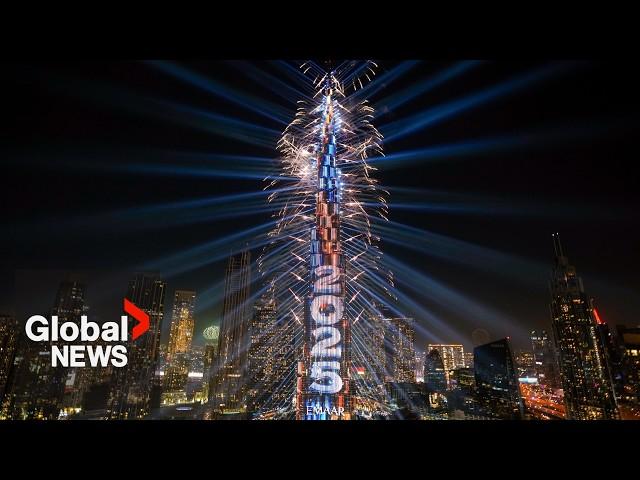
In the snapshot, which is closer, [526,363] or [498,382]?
[498,382]

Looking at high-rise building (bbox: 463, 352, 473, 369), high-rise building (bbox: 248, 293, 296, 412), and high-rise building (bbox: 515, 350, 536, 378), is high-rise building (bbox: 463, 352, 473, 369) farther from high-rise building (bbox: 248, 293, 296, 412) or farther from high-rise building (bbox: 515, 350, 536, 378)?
high-rise building (bbox: 248, 293, 296, 412)

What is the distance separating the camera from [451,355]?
139 feet

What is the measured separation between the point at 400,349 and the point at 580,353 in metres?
17.1

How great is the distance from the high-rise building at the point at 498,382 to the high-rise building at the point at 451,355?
1311 centimetres

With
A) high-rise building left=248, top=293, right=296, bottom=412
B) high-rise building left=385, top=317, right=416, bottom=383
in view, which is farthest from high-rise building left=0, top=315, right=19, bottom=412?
high-rise building left=385, top=317, right=416, bottom=383

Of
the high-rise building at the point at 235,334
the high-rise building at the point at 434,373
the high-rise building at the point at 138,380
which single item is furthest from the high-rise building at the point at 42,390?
the high-rise building at the point at 434,373

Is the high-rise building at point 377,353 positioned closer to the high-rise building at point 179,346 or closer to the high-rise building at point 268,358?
the high-rise building at point 268,358

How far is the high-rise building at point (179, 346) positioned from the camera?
30734 millimetres

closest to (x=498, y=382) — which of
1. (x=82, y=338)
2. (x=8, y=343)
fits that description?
(x=8, y=343)

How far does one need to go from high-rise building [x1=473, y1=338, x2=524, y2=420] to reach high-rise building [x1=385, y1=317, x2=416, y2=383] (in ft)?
33.9

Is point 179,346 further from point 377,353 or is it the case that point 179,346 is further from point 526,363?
point 526,363

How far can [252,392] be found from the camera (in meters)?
29.4
